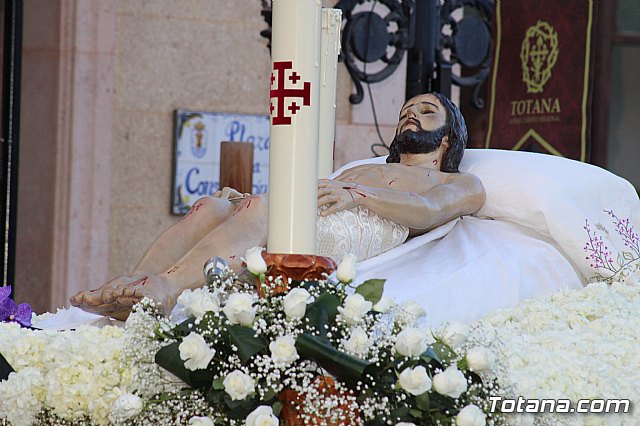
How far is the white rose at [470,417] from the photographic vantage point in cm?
168

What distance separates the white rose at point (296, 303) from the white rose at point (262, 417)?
0.16 meters

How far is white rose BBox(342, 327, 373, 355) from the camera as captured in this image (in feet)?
5.67

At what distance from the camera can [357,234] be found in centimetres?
301

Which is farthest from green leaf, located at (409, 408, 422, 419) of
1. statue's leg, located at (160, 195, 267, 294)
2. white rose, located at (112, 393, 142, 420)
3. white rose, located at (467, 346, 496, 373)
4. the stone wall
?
the stone wall

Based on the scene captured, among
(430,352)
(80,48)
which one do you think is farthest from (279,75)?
(80,48)

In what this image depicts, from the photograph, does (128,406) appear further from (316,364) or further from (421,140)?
(421,140)

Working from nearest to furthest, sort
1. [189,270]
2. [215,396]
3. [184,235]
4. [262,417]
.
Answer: [262,417]
[215,396]
[189,270]
[184,235]

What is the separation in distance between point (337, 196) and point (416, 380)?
53.5 inches

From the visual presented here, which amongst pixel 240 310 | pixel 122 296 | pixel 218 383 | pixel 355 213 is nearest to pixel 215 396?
pixel 218 383

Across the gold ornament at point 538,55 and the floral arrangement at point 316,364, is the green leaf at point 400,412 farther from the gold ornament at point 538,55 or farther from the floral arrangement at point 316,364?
the gold ornament at point 538,55

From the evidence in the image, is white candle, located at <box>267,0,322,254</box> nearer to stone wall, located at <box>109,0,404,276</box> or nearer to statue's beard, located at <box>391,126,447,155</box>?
statue's beard, located at <box>391,126,447,155</box>

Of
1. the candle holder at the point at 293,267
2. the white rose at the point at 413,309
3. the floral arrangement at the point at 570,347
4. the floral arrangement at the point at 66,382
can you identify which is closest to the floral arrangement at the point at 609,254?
the floral arrangement at the point at 570,347

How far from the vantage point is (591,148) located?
4.43 meters

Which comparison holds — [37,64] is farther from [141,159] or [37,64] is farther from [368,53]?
[368,53]
